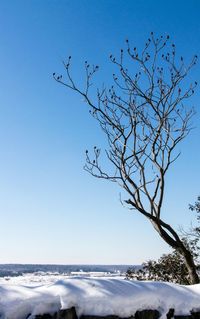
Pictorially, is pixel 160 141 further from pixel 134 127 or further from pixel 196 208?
pixel 196 208

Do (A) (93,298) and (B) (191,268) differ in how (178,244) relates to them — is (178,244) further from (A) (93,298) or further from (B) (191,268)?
(A) (93,298)

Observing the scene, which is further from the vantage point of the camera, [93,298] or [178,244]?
[178,244]

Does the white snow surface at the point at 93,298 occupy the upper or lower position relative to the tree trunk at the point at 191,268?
lower

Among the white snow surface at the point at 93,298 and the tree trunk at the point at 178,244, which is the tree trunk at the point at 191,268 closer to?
the tree trunk at the point at 178,244

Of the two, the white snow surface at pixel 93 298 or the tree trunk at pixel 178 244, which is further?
the tree trunk at pixel 178 244

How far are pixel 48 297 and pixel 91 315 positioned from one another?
0.47 metres

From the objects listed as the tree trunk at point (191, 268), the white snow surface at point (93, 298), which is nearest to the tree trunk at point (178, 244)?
the tree trunk at point (191, 268)

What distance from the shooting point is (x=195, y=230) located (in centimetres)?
1379

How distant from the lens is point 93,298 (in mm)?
3996

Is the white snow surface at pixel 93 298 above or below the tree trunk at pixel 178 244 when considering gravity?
below

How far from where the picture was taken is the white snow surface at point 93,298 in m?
3.76

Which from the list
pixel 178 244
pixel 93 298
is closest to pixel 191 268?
pixel 178 244

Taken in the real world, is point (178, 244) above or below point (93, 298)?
above

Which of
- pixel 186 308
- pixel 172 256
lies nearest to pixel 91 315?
pixel 186 308
